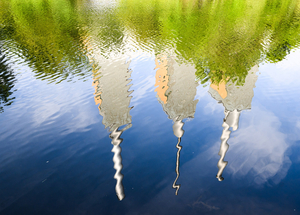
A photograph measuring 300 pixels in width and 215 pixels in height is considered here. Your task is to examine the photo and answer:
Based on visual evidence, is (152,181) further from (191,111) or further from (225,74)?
(225,74)

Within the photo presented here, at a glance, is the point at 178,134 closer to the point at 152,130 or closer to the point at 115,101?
the point at 152,130

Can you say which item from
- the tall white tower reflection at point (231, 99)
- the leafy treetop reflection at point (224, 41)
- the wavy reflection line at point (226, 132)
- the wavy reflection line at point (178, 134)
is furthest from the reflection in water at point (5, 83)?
the leafy treetop reflection at point (224, 41)

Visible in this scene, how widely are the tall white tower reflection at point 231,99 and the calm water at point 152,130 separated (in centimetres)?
6

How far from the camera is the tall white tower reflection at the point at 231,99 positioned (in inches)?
343

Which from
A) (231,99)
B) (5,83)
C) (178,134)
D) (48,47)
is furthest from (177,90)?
(48,47)

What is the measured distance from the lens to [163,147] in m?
8.23

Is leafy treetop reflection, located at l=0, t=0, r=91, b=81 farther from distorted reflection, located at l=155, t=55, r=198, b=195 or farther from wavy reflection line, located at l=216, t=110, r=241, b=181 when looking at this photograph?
wavy reflection line, located at l=216, t=110, r=241, b=181

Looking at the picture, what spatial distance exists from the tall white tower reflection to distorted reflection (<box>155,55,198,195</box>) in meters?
1.39

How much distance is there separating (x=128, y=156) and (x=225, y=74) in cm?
921

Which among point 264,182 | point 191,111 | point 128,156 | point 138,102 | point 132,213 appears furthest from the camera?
point 138,102

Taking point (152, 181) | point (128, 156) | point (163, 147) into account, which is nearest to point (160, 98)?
point (163, 147)

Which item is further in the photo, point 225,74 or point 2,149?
point 225,74

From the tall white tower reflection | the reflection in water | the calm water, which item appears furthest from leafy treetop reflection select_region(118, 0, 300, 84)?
the reflection in water

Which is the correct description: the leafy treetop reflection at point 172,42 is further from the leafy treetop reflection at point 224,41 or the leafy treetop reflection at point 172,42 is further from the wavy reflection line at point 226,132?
the wavy reflection line at point 226,132
